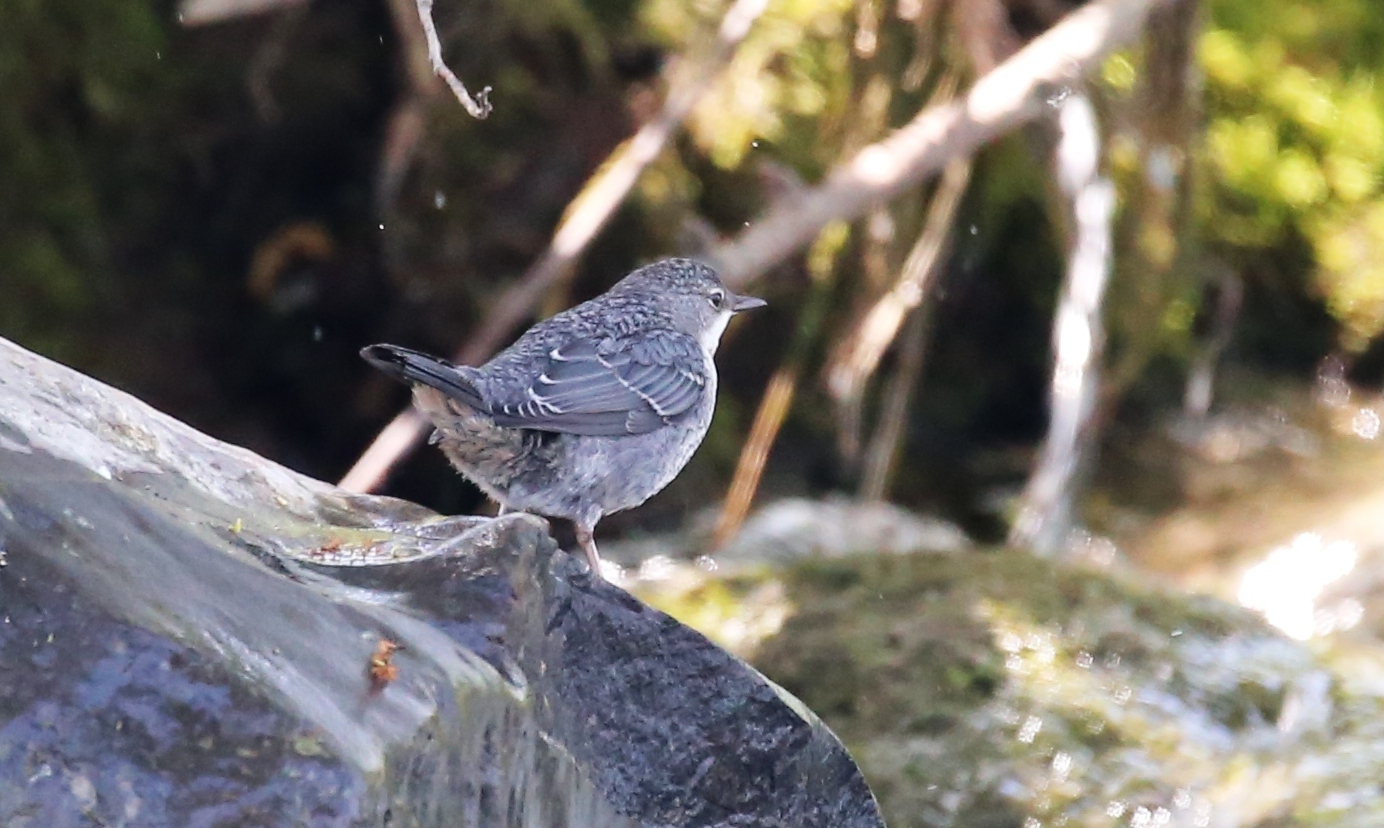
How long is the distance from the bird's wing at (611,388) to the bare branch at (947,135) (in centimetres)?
85

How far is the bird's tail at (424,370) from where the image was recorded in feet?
11.2

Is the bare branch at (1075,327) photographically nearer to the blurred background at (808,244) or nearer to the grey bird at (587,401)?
the blurred background at (808,244)

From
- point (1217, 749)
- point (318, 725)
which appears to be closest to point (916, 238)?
point (1217, 749)

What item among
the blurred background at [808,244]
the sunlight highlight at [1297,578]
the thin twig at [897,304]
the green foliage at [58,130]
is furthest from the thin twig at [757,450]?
the green foliage at [58,130]

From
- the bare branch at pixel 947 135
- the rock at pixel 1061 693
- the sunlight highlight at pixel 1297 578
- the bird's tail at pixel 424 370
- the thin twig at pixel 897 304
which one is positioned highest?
the bare branch at pixel 947 135

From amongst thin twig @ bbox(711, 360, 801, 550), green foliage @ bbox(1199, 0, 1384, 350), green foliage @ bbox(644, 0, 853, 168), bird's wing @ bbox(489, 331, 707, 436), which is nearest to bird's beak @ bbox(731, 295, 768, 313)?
bird's wing @ bbox(489, 331, 707, 436)

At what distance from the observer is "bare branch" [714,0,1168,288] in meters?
5.59

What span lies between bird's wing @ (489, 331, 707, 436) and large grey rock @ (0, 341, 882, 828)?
0.61 meters

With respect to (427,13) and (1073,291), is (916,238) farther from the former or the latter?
(427,13)

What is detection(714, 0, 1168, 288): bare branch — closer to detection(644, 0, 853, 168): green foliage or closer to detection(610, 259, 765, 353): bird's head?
detection(610, 259, 765, 353): bird's head

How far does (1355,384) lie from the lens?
882 cm

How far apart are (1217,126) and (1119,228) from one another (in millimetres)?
1594

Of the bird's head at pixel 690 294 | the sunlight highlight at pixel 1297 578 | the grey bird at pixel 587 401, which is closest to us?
the grey bird at pixel 587 401

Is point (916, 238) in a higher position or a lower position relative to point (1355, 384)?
higher
